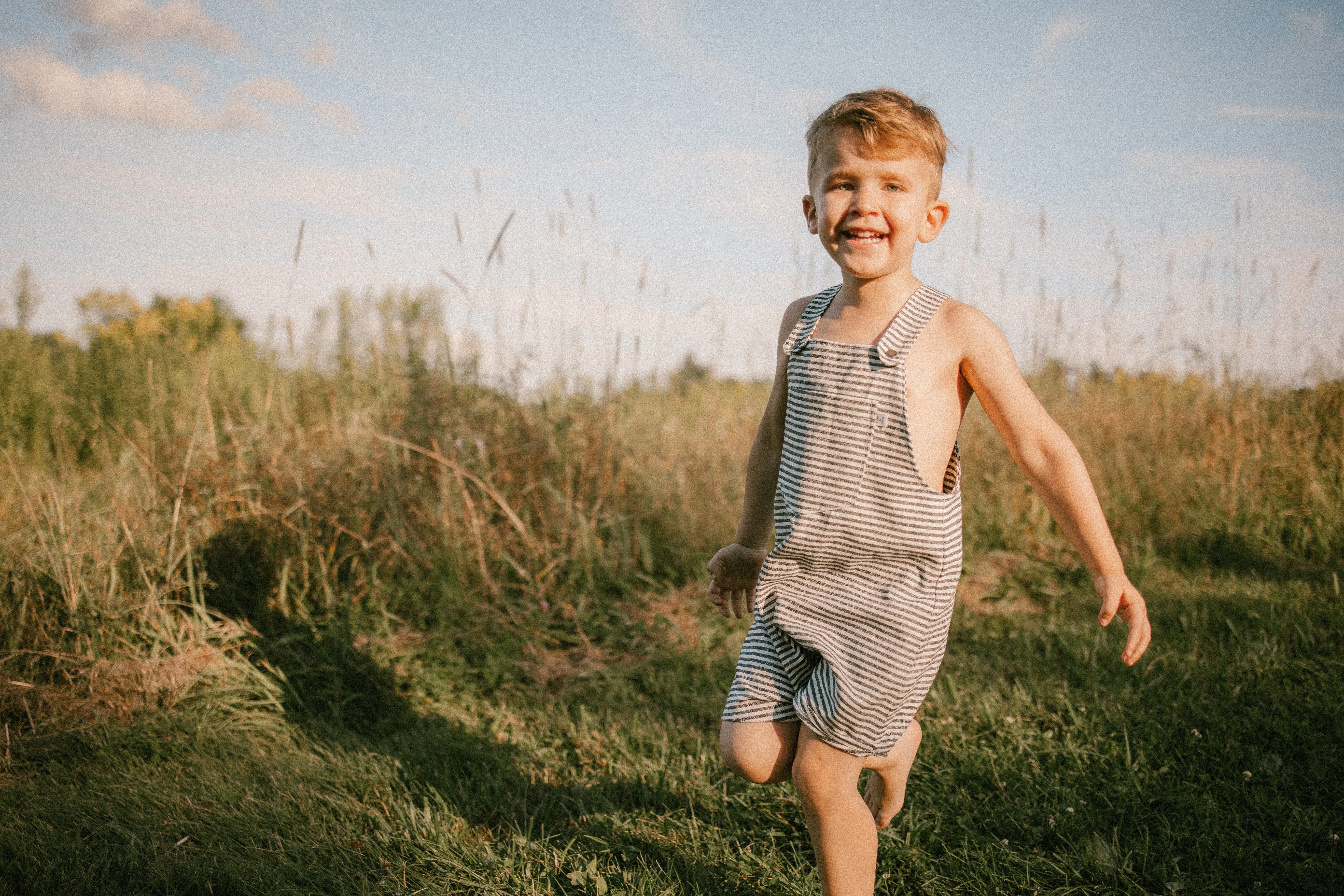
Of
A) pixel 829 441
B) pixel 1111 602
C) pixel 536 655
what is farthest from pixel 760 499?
pixel 536 655

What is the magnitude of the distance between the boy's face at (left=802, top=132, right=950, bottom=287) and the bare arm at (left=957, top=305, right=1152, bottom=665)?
0.19 meters

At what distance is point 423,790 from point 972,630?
2.39 meters

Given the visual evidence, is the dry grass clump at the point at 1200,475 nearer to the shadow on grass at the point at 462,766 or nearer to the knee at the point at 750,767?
the shadow on grass at the point at 462,766

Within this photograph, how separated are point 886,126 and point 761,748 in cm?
128

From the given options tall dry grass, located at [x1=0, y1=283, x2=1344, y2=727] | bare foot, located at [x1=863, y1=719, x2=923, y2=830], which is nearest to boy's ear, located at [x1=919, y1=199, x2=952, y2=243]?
bare foot, located at [x1=863, y1=719, x2=923, y2=830]

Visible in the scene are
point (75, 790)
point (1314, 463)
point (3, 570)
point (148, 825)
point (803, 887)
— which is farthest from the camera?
point (1314, 463)

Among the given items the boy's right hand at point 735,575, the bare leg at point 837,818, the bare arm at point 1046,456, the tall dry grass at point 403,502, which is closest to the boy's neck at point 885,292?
the bare arm at point 1046,456

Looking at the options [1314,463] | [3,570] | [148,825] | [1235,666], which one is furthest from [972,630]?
[3,570]

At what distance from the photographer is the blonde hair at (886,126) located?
5.73 feet

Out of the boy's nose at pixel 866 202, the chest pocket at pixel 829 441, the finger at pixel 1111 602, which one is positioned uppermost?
the boy's nose at pixel 866 202

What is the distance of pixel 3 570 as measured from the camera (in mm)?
3252

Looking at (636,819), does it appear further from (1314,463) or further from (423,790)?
(1314,463)

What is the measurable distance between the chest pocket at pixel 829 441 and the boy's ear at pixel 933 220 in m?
0.35

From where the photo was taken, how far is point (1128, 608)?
1.69 meters
